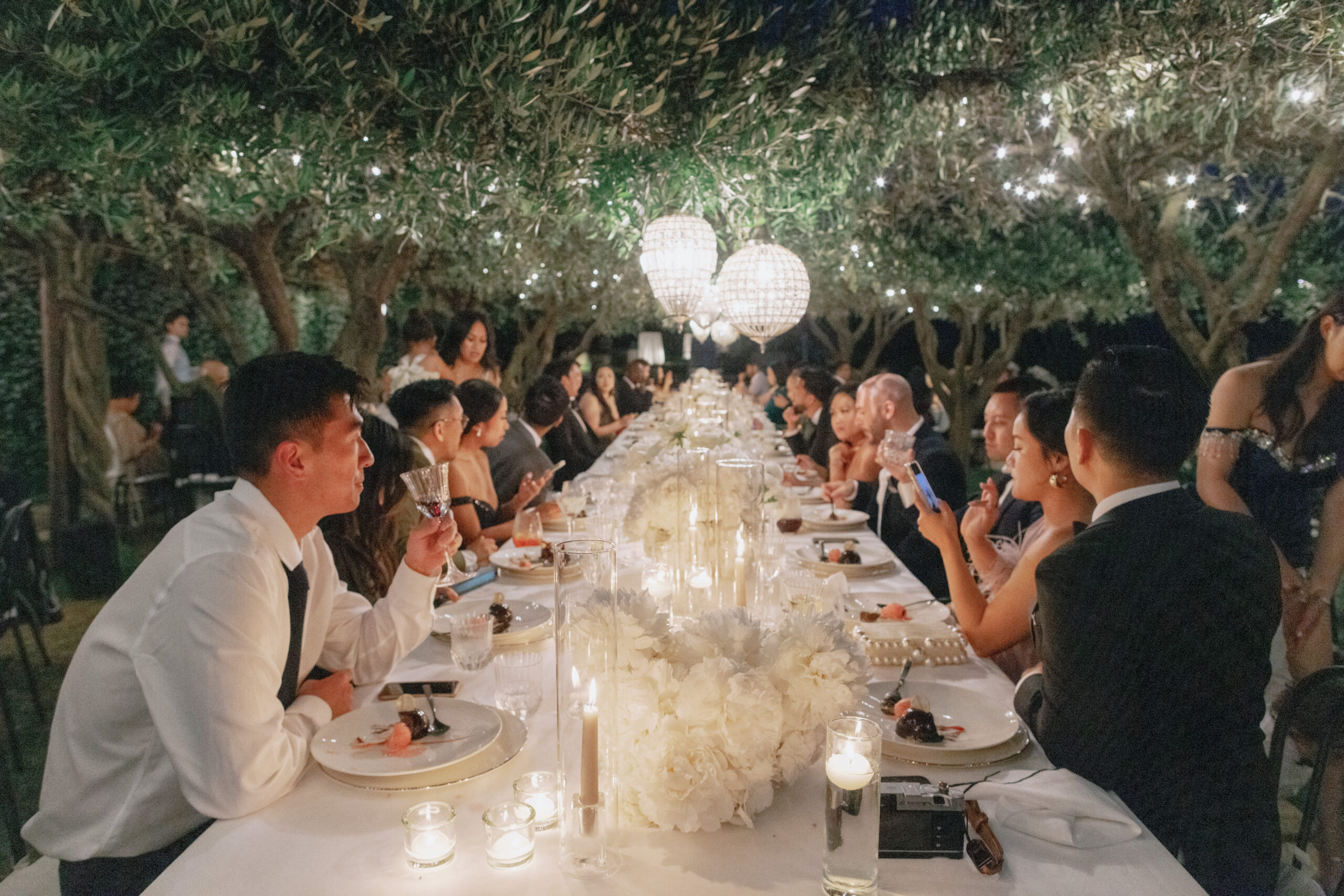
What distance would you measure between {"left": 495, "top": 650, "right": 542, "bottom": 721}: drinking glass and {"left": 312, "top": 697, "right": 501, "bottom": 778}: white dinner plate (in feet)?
0.28

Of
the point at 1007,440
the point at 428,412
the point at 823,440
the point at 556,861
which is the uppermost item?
the point at 428,412

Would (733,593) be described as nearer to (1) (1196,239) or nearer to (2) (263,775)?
(2) (263,775)

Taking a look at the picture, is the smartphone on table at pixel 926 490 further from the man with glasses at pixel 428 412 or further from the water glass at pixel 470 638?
the man with glasses at pixel 428 412

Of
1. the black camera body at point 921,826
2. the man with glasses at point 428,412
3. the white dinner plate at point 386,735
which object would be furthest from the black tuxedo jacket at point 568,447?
the black camera body at point 921,826

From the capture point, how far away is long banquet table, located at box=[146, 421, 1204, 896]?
3.79 feet

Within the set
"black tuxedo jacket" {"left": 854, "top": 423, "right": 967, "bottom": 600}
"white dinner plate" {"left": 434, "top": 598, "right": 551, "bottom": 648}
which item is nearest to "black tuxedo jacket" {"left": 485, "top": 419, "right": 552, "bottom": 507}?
"black tuxedo jacket" {"left": 854, "top": 423, "right": 967, "bottom": 600}

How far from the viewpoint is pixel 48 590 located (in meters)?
4.68

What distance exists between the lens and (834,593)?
2.21 meters

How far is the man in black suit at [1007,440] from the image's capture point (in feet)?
10.2

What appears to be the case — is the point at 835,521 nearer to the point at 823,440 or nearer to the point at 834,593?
the point at 834,593

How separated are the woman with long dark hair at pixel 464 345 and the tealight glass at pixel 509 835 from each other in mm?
3968

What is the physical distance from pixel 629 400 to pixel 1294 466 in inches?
323

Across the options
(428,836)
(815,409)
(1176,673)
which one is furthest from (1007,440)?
(815,409)

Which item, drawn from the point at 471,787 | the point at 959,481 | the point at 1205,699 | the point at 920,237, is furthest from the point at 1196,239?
the point at 471,787
